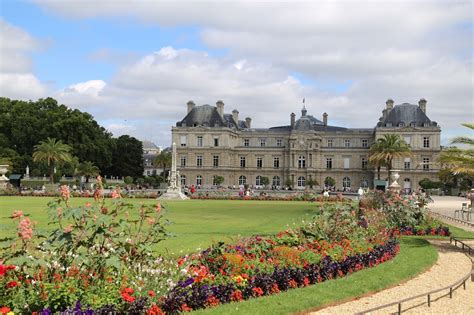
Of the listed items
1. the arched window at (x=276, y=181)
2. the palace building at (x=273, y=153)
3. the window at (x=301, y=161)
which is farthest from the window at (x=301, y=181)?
the arched window at (x=276, y=181)

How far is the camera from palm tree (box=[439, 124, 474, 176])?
17594 millimetres

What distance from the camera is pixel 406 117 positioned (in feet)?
291

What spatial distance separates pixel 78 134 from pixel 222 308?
223 ft

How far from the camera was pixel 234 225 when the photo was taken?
23.0m

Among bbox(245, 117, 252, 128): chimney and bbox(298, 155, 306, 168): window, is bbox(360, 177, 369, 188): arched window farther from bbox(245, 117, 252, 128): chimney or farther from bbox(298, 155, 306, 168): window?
bbox(245, 117, 252, 128): chimney

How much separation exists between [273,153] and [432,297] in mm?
85320

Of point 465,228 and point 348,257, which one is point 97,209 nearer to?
point 348,257

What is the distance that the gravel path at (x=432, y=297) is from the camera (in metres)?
9.73

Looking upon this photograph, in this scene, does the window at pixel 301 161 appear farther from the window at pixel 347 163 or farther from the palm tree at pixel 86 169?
the palm tree at pixel 86 169

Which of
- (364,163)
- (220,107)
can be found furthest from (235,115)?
(364,163)

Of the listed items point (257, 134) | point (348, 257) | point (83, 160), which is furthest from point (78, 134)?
point (348, 257)

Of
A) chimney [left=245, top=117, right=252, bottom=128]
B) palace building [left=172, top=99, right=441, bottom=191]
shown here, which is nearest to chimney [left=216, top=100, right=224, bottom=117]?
palace building [left=172, top=99, right=441, bottom=191]

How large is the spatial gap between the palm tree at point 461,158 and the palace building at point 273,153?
7177cm

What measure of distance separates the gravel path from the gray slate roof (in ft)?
251
